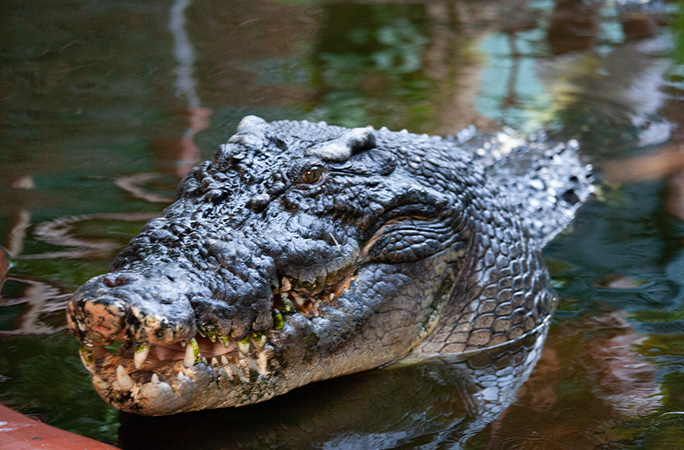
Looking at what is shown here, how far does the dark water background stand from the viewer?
2.67 metres

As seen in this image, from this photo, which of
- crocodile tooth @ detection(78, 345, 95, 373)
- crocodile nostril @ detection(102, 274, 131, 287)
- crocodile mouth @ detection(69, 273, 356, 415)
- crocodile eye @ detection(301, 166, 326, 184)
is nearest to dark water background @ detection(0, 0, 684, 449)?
crocodile mouth @ detection(69, 273, 356, 415)

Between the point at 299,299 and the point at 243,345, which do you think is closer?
the point at 243,345

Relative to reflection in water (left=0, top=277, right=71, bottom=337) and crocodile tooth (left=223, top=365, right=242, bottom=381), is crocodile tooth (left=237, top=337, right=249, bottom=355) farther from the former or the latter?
reflection in water (left=0, top=277, right=71, bottom=337)

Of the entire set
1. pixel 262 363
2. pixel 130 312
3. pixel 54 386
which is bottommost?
pixel 54 386

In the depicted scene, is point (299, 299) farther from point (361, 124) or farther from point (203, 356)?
point (361, 124)

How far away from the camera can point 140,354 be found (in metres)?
2.20

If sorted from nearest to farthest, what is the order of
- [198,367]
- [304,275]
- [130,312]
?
[130,312]
[198,367]
[304,275]

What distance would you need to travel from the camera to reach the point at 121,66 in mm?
7641

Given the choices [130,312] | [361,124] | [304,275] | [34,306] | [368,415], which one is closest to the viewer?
[130,312]

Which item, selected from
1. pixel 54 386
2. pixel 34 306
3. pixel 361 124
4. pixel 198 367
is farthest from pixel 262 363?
pixel 361 124

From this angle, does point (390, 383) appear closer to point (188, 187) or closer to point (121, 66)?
point (188, 187)

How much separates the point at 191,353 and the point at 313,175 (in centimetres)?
83

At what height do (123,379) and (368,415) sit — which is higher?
(123,379)

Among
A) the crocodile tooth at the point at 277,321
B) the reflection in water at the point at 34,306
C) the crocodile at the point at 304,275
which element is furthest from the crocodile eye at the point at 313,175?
the reflection in water at the point at 34,306
